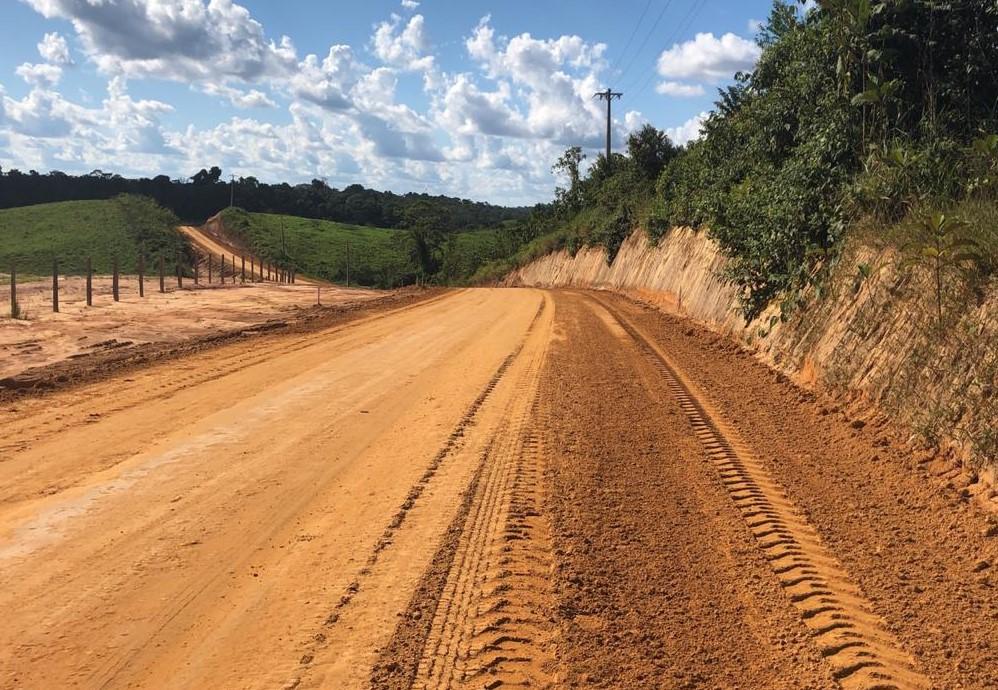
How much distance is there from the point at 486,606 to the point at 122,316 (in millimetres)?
15831

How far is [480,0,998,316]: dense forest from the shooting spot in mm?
7281

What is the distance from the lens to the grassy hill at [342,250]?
7544cm

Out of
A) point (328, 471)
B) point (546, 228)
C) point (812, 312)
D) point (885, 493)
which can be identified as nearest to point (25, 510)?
point (328, 471)

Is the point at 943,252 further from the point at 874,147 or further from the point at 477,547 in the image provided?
the point at 477,547

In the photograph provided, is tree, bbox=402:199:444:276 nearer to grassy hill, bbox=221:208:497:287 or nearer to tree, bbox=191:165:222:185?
grassy hill, bbox=221:208:497:287

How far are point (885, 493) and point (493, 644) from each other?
3656 millimetres

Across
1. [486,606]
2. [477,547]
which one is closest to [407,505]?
[477,547]

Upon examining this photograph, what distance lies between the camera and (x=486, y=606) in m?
3.62

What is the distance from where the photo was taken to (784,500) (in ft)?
16.9

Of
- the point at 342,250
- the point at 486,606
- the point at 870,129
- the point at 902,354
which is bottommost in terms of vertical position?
the point at 486,606

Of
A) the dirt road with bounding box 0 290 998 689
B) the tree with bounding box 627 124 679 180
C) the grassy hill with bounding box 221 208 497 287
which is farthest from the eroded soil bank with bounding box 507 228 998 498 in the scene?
the grassy hill with bounding box 221 208 497 287

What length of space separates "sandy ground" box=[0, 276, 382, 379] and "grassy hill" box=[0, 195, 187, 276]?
28.8 m

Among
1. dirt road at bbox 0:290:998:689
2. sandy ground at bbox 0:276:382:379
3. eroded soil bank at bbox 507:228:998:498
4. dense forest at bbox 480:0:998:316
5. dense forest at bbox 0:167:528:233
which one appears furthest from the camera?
dense forest at bbox 0:167:528:233

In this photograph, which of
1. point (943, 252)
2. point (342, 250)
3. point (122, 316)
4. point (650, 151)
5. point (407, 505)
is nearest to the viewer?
point (407, 505)
